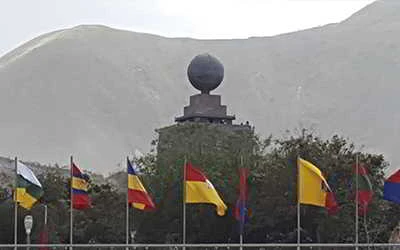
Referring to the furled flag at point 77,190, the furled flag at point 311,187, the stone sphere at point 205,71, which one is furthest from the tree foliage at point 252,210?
the stone sphere at point 205,71

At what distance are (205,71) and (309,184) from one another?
25.5 m

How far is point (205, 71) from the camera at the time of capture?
57.3 metres

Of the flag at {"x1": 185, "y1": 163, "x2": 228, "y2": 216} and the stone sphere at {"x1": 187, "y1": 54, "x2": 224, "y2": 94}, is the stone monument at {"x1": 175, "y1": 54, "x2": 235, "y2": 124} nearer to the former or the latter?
the stone sphere at {"x1": 187, "y1": 54, "x2": 224, "y2": 94}

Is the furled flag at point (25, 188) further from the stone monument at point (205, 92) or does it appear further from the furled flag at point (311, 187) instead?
the stone monument at point (205, 92)

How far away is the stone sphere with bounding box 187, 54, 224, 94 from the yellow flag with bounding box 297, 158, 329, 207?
24.8m

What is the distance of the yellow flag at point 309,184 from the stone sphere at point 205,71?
2478 centimetres

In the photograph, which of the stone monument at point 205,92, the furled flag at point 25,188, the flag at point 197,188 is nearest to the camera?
the flag at point 197,188

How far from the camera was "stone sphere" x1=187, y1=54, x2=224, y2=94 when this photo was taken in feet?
187

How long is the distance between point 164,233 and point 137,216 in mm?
1454

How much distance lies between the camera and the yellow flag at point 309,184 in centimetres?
3222

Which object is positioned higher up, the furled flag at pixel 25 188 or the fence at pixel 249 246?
the furled flag at pixel 25 188

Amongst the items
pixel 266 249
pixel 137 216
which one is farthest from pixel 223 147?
pixel 266 249

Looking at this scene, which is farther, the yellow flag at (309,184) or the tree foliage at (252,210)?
the tree foliage at (252,210)

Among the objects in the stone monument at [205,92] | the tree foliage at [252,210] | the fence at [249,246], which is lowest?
the fence at [249,246]
